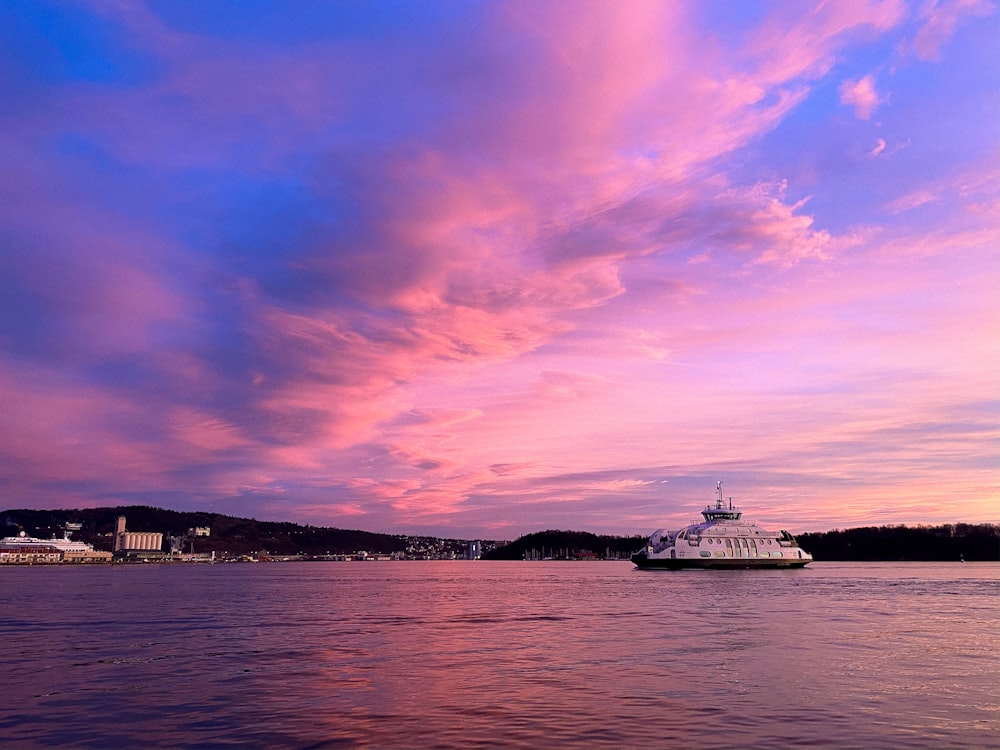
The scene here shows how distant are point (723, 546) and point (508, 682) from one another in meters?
153

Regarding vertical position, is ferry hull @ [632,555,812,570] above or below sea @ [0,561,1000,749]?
below

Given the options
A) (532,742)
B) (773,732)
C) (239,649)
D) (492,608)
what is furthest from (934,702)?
(492,608)

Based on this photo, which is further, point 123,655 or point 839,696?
point 123,655

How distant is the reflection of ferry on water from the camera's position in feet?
559

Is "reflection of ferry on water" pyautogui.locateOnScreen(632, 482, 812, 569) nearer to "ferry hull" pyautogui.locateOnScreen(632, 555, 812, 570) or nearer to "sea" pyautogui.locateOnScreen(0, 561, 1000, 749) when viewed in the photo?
"ferry hull" pyautogui.locateOnScreen(632, 555, 812, 570)

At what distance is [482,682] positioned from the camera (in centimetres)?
2952

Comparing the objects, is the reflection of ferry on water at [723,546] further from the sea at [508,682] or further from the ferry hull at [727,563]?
the sea at [508,682]

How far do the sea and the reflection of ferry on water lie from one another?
376 feet

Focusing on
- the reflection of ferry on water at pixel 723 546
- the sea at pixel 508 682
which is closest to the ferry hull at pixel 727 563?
the reflection of ferry on water at pixel 723 546

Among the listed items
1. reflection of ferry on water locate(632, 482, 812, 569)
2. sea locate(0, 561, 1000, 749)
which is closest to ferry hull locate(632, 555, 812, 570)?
reflection of ferry on water locate(632, 482, 812, 569)

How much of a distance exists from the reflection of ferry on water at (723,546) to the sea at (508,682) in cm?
11461

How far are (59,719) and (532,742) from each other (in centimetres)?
1505

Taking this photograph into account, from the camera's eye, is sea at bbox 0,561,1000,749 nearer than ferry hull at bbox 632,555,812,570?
Yes

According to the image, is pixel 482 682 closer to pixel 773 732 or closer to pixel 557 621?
pixel 773 732
